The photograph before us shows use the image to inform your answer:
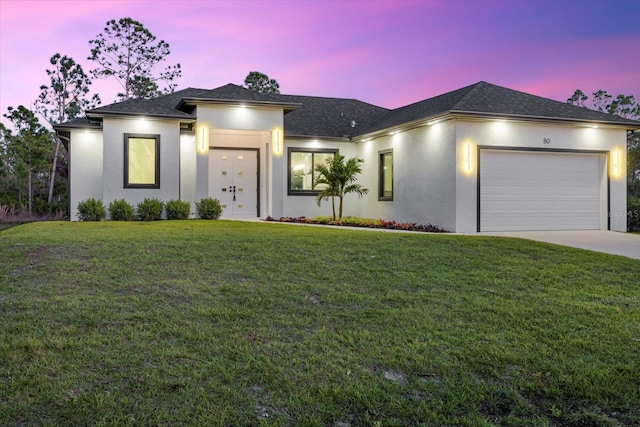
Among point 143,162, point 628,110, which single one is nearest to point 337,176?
point 143,162

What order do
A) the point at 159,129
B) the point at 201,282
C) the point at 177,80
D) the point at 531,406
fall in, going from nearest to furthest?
the point at 531,406, the point at 201,282, the point at 159,129, the point at 177,80

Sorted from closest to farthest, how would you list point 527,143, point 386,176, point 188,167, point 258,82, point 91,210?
point 527,143, point 91,210, point 188,167, point 386,176, point 258,82

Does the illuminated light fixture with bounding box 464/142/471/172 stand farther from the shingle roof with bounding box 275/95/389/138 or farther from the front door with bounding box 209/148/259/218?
the front door with bounding box 209/148/259/218

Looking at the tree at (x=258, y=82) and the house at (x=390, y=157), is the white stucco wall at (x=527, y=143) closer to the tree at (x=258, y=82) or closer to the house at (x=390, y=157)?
the house at (x=390, y=157)

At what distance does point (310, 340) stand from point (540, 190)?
11.4m

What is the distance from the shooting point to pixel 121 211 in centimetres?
1430

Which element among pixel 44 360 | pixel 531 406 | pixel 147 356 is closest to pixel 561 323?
pixel 531 406

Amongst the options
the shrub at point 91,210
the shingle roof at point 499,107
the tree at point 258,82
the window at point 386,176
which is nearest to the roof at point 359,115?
the shingle roof at point 499,107

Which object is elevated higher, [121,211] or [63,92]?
[63,92]

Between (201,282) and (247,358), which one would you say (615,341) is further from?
(201,282)

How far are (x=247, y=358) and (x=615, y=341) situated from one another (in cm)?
328

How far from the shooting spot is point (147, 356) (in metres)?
3.80

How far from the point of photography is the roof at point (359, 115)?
44.0 ft

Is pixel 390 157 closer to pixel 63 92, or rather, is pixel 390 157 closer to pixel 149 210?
pixel 149 210
